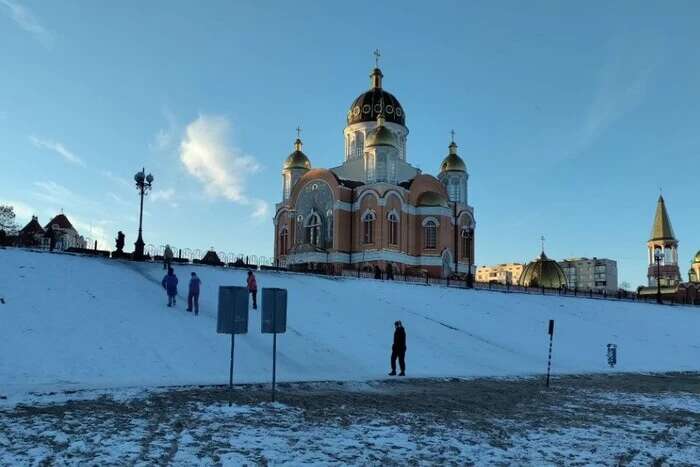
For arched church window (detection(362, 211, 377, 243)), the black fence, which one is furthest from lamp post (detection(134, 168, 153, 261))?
arched church window (detection(362, 211, 377, 243))

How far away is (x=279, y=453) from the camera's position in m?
7.22

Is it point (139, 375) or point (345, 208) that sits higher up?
point (345, 208)

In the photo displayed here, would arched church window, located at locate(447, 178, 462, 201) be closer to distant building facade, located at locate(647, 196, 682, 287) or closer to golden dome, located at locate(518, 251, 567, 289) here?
golden dome, located at locate(518, 251, 567, 289)

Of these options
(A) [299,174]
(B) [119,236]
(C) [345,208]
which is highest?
(A) [299,174]

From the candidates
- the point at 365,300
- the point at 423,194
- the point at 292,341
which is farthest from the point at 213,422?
the point at 423,194

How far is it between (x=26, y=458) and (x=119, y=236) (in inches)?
916

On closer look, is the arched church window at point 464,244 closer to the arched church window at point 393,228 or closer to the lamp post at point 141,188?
the arched church window at point 393,228

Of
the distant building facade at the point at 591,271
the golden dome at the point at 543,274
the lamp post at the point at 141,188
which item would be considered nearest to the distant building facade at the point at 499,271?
the distant building facade at the point at 591,271

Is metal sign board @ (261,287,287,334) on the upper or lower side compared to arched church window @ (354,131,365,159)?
lower

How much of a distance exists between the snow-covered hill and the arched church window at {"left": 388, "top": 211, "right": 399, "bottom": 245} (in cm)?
1603

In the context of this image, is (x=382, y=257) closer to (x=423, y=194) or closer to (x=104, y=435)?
(x=423, y=194)

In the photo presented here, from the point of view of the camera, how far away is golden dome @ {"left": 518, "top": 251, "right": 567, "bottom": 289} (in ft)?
198

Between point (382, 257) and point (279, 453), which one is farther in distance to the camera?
point (382, 257)

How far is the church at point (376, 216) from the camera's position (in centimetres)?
5091
